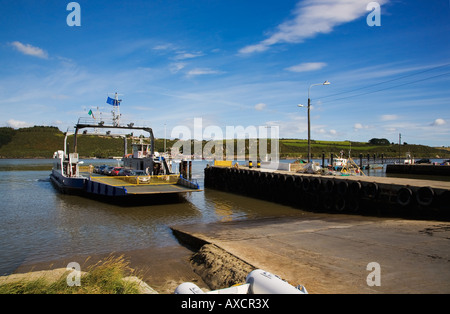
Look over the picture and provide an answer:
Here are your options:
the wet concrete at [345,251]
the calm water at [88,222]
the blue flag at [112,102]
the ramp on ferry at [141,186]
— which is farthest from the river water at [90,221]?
the blue flag at [112,102]

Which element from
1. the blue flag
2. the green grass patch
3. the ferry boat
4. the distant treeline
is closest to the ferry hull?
Answer: the ferry boat

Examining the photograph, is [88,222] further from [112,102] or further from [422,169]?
[422,169]

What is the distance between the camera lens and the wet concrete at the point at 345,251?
6834mm

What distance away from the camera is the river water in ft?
41.1

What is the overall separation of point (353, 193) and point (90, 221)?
15920mm

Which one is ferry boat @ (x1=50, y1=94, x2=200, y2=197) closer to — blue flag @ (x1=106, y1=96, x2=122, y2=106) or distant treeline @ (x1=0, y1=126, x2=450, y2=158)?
blue flag @ (x1=106, y1=96, x2=122, y2=106)

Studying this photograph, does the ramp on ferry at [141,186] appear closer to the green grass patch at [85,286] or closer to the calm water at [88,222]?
the calm water at [88,222]

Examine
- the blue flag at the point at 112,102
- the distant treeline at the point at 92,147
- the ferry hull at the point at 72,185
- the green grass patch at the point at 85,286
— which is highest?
the blue flag at the point at 112,102

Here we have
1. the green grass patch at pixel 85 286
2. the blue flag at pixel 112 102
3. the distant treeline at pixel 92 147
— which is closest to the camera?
the green grass patch at pixel 85 286

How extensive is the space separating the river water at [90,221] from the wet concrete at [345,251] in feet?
9.62

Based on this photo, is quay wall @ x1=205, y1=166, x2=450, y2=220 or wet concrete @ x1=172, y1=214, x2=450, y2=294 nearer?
wet concrete @ x1=172, y1=214, x2=450, y2=294

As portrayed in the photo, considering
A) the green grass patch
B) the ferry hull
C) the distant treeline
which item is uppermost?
the distant treeline

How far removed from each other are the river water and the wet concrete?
2.93m
